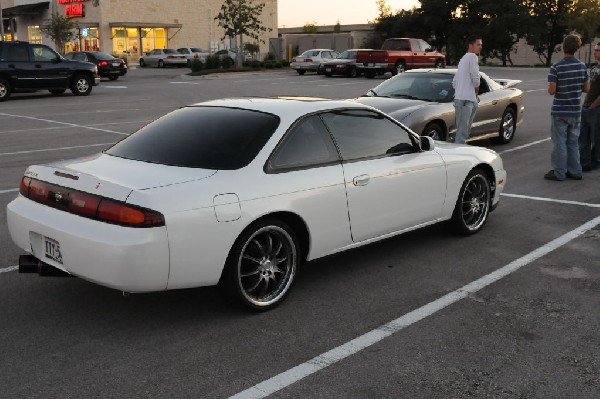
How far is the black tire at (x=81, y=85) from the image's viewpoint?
24.3 metres

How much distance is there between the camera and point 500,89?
12375mm

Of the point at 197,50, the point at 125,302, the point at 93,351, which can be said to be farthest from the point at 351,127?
the point at 197,50

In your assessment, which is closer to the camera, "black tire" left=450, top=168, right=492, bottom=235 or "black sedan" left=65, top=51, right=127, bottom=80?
"black tire" left=450, top=168, right=492, bottom=235

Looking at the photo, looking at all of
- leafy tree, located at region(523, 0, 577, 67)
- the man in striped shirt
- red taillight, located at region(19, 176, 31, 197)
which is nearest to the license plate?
red taillight, located at region(19, 176, 31, 197)

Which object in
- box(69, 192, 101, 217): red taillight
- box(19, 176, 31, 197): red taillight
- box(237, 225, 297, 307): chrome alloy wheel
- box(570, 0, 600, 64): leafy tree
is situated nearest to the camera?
box(69, 192, 101, 217): red taillight

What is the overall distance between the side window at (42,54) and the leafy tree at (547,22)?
4181 centimetres

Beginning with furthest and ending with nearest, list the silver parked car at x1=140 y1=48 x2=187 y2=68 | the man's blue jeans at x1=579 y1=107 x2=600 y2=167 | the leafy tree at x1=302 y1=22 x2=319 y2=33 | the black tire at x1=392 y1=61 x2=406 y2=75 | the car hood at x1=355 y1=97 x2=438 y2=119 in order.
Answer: the leafy tree at x1=302 y1=22 x2=319 y2=33, the silver parked car at x1=140 y1=48 x2=187 y2=68, the black tire at x1=392 y1=61 x2=406 y2=75, the car hood at x1=355 y1=97 x2=438 y2=119, the man's blue jeans at x1=579 y1=107 x2=600 y2=167

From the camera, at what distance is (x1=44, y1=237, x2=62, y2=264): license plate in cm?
425

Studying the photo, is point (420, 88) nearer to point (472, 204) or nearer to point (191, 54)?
point (472, 204)

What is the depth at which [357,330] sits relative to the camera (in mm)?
4383

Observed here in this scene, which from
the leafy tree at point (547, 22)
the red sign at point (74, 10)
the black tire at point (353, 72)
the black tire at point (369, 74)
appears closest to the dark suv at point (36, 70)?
the black tire at point (353, 72)

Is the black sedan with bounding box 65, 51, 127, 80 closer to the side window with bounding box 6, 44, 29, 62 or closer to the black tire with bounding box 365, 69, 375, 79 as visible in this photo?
the side window with bounding box 6, 44, 29, 62

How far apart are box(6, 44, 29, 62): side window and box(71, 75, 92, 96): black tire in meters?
2.07

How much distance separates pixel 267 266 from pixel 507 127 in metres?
9.30
